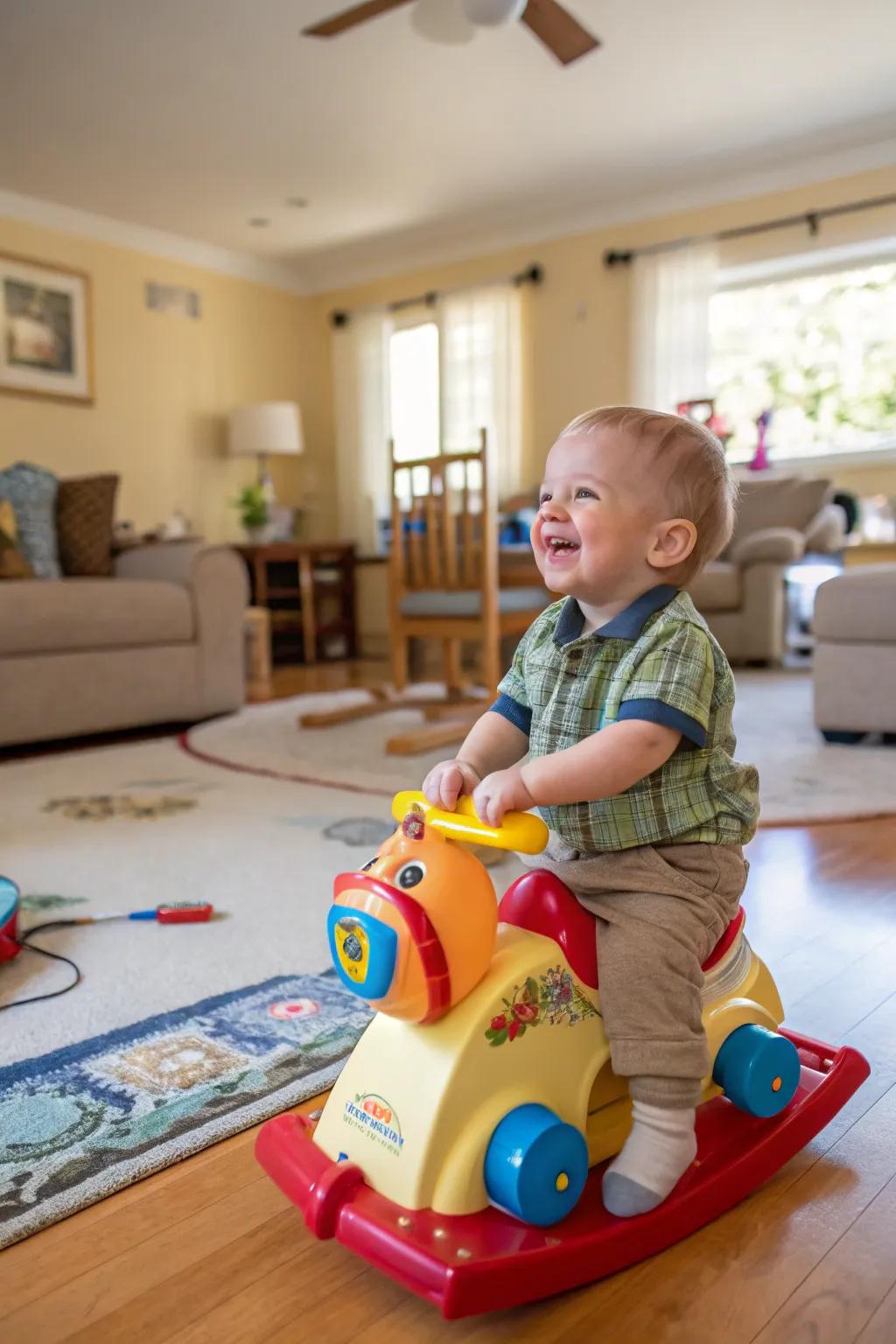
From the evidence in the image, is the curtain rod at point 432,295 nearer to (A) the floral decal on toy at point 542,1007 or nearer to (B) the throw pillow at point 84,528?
(B) the throw pillow at point 84,528

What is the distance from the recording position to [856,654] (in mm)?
2832

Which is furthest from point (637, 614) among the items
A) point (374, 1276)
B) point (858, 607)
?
point (858, 607)

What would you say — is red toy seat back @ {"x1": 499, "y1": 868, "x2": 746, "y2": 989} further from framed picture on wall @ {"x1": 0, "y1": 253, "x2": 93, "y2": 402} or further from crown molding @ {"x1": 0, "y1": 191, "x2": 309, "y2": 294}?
crown molding @ {"x1": 0, "y1": 191, "x2": 309, "y2": 294}

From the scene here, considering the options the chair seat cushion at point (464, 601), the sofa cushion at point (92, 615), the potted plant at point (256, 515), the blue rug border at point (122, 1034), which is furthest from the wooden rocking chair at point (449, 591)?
the potted plant at point (256, 515)

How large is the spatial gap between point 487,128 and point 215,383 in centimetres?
242

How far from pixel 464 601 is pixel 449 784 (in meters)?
2.34

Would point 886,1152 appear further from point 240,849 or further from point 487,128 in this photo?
point 487,128

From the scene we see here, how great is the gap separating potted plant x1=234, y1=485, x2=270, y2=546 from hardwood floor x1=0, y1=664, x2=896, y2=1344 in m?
5.24

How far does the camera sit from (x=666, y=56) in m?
3.93

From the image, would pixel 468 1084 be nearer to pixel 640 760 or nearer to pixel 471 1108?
pixel 471 1108

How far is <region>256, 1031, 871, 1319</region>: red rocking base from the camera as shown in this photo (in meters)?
0.69

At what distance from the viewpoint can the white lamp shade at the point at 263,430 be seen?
5.99 meters

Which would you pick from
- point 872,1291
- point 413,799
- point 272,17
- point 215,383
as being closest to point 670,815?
point 413,799

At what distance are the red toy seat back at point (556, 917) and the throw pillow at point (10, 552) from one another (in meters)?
2.93
